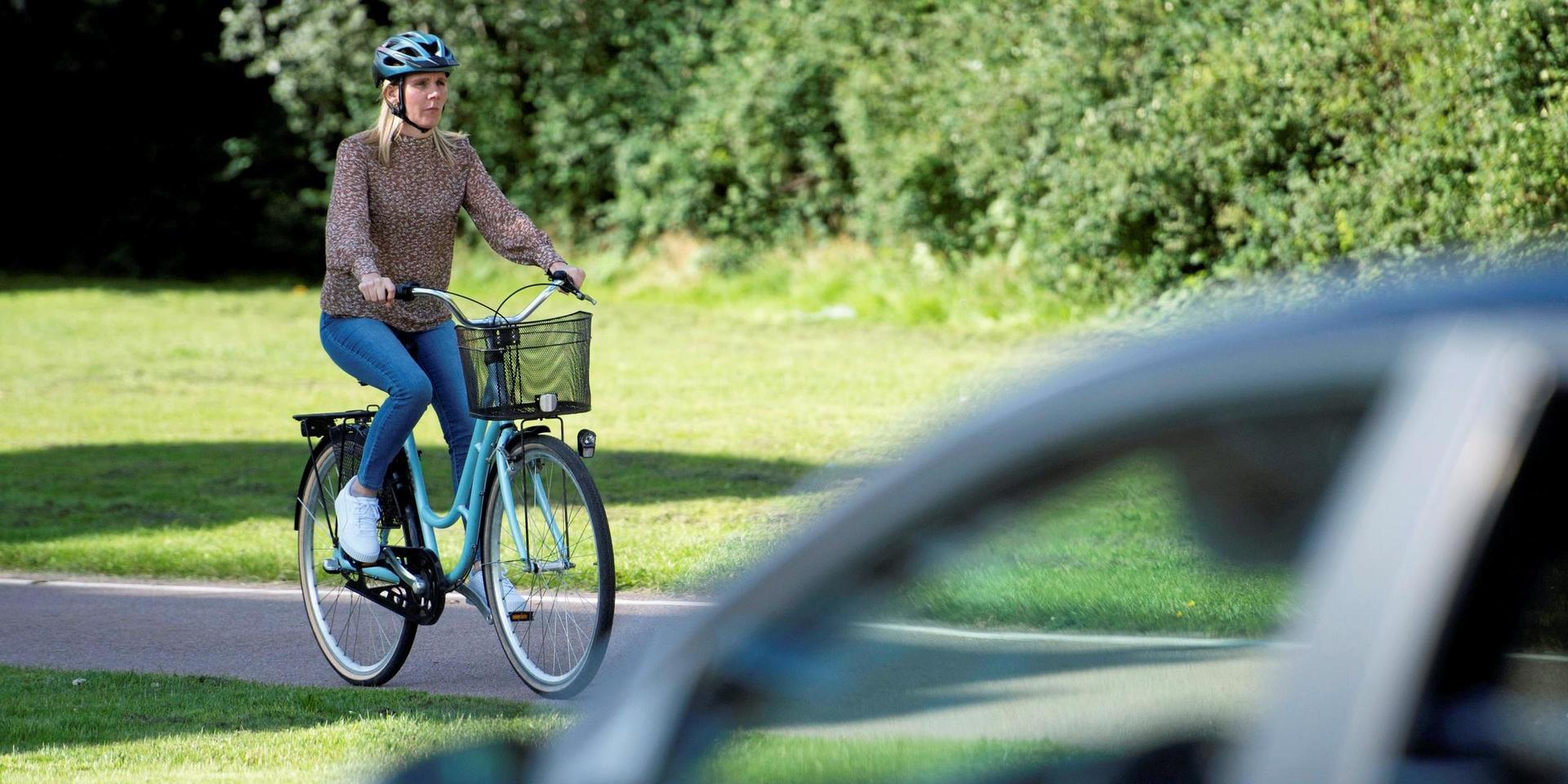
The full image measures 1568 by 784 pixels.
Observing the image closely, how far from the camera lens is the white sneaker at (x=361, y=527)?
5.71m

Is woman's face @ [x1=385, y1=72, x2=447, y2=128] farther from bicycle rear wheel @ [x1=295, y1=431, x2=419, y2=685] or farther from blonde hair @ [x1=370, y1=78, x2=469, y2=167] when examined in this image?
bicycle rear wheel @ [x1=295, y1=431, x2=419, y2=685]

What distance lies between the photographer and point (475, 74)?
26.6 m

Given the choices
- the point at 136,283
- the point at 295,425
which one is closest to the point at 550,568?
the point at 295,425

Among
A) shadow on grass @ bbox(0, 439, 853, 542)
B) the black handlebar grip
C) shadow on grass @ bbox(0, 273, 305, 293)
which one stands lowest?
shadow on grass @ bbox(0, 439, 853, 542)

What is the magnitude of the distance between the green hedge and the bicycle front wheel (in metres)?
8.59

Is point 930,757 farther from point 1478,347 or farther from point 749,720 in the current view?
point 1478,347

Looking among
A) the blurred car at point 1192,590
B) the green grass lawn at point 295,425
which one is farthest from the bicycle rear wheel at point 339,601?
the blurred car at point 1192,590

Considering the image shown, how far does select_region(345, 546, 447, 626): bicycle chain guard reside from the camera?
566 centimetres

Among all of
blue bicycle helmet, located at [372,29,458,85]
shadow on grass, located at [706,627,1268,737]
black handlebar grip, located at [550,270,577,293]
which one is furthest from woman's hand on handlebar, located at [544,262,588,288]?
shadow on grass, located at [706,627,1268,737]

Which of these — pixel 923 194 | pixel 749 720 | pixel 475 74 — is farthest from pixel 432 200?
pixel 475 74

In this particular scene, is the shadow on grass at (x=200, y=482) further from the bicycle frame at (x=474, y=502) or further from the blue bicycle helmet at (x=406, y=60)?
the blue bicycle helmet at (x=406, y=60)

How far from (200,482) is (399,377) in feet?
20.4

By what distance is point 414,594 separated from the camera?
18.6 feet

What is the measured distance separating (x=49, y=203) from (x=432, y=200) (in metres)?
28.2
